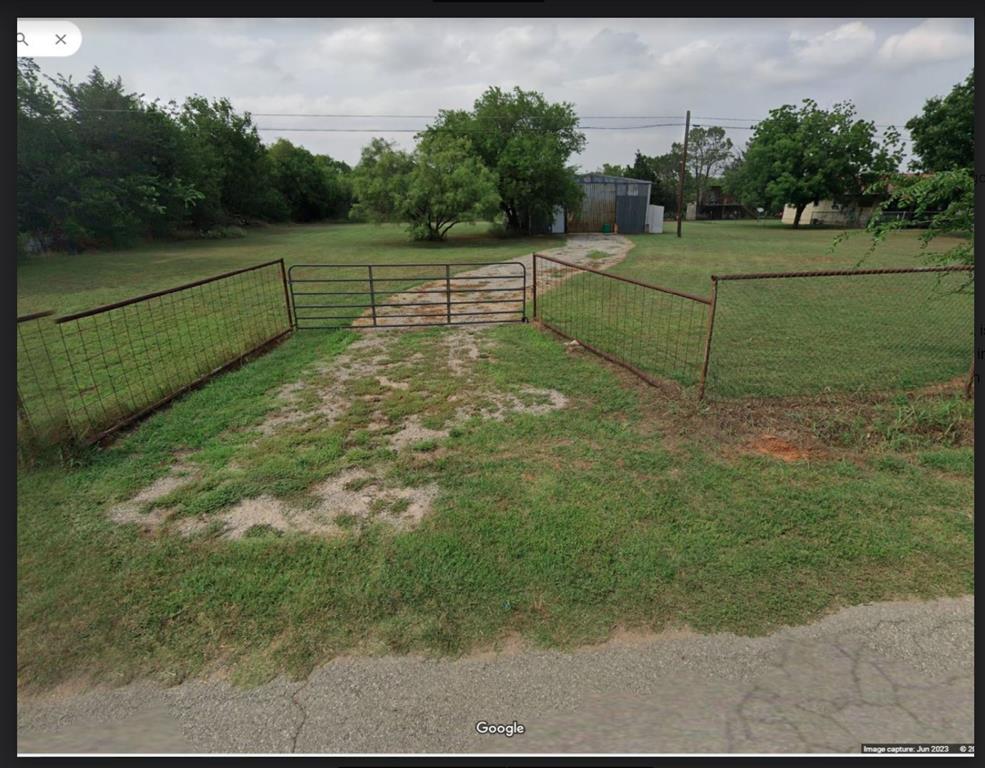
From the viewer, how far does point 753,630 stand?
203 cm

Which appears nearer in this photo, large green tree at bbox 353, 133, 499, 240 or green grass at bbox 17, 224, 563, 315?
green grass at bbox 17, 224, 563, 315

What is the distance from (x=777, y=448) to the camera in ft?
11.8

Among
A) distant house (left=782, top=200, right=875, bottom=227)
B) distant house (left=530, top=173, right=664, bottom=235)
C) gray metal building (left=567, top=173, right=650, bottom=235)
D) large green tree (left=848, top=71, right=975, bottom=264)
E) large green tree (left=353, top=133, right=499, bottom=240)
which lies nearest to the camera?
large green tree (left=848, top=71, right=975, bottom=264)

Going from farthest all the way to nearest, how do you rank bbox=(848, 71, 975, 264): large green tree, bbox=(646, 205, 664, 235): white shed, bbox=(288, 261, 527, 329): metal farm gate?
bbox=(646, 205, 664, 235): white shed < bbox=(288, 261, 527, 329): metal farm gate < bbox=(848, 71, 975, 264): large green tree

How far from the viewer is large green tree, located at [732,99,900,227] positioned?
30.6 metres

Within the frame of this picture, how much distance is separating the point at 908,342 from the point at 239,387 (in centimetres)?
849

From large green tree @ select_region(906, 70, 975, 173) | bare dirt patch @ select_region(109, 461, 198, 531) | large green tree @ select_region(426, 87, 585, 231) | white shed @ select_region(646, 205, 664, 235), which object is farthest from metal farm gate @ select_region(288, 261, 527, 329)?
large green tree @ select_region(906, 70, 975, 173)

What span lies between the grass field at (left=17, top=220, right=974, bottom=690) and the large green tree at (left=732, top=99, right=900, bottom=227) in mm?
34255

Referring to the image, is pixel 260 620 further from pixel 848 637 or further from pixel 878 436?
pixel 878 436

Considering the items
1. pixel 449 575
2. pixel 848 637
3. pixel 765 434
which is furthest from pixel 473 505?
pixel 765 434

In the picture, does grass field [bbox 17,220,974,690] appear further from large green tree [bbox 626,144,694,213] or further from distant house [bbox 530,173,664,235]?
large green tree [bbox 626,144,694,213]

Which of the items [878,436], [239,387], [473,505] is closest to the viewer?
[473,505]

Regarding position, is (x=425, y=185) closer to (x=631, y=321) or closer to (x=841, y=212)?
(x=631, y=321)
